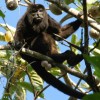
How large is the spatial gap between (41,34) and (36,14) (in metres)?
0.28

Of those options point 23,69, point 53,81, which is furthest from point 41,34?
point 23,69

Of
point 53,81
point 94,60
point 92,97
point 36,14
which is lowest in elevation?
point 53,81

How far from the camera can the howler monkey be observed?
12.2 feet

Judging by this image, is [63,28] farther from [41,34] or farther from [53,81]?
[53,81]

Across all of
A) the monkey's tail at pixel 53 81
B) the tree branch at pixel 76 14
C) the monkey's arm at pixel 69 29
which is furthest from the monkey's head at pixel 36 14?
the tree branch at pixel 76 14

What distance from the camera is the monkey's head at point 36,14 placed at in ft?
13.6

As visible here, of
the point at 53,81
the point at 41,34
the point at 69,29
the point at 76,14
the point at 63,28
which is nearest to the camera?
the point at 76,14

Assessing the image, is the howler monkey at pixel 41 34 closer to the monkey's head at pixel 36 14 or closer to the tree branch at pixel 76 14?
the monkey's head at pixel 36 14

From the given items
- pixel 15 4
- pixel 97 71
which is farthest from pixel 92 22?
pixel 97 71

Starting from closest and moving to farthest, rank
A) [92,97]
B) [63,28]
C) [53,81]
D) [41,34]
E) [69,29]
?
[92,97]
[53,81]
[41,34]
[69,29]
[63,28]

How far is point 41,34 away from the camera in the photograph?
13.5 ft

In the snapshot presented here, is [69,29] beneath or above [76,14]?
beneath

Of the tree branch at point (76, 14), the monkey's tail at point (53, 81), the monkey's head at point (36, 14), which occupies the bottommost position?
the monkey's tail at point (53, 81)

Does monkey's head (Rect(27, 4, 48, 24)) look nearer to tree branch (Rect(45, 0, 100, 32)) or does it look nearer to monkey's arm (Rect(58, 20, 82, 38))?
monkey's arm (Rect(58, 20, 82, 38))
